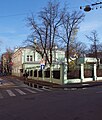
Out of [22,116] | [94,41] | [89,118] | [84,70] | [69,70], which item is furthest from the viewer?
[94,41]

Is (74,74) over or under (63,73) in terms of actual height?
under

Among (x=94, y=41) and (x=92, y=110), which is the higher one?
(x=94, y=41)

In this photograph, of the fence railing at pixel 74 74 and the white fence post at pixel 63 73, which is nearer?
the white fence post at pixel 63 73

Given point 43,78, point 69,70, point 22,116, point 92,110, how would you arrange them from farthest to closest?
point 43,78
point 69,70
point 92,110
point 22,116

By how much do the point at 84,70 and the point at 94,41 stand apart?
90.5 feet

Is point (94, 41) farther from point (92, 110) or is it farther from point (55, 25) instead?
point (92, 110)

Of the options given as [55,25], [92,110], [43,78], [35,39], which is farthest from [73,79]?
[92,110]

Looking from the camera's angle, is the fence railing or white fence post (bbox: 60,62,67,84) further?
the fence railing

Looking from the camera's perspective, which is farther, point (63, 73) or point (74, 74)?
point (74, 74)

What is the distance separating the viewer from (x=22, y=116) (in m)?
10.2

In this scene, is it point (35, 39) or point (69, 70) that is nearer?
point (69, 70)

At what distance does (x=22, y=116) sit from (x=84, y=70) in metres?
27.9

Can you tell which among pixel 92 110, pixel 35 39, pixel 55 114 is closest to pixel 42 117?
pixel 55 114

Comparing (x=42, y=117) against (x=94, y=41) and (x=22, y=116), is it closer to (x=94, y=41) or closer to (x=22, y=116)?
(x=22, y=116)
